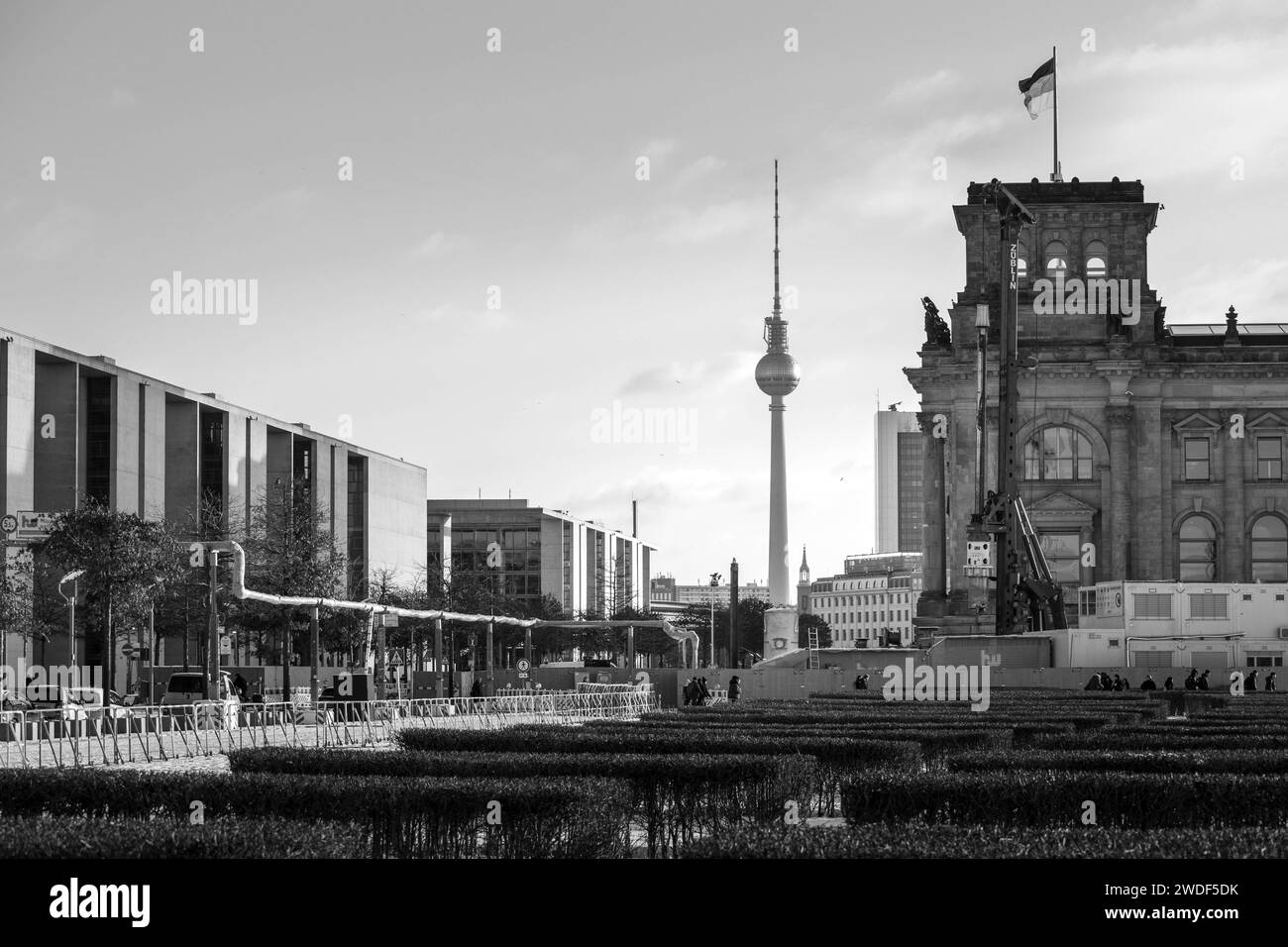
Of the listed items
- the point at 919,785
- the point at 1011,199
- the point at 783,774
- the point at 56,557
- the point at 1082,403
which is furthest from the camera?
the point at 1082,403

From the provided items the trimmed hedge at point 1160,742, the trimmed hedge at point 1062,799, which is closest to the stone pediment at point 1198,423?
the trimmed hedge at point 1160,742

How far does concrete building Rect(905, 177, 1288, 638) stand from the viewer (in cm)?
9538

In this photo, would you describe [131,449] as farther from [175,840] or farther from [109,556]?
[175,840]

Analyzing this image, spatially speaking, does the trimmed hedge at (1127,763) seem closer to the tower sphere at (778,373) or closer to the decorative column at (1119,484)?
the decorative column at (1119,484)

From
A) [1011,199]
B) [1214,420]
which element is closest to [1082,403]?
[1214,420]

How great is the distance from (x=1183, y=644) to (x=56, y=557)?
4783 centimetres

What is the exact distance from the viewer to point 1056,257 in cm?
9831

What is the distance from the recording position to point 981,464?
89875mm

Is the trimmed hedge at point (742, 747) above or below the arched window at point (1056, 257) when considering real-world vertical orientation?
below

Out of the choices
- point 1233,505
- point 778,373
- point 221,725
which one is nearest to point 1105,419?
point 1233,505

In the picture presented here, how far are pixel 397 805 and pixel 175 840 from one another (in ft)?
17.7

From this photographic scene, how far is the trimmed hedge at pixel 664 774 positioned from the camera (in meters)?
23.1

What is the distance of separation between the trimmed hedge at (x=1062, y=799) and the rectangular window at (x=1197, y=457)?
8012cm
